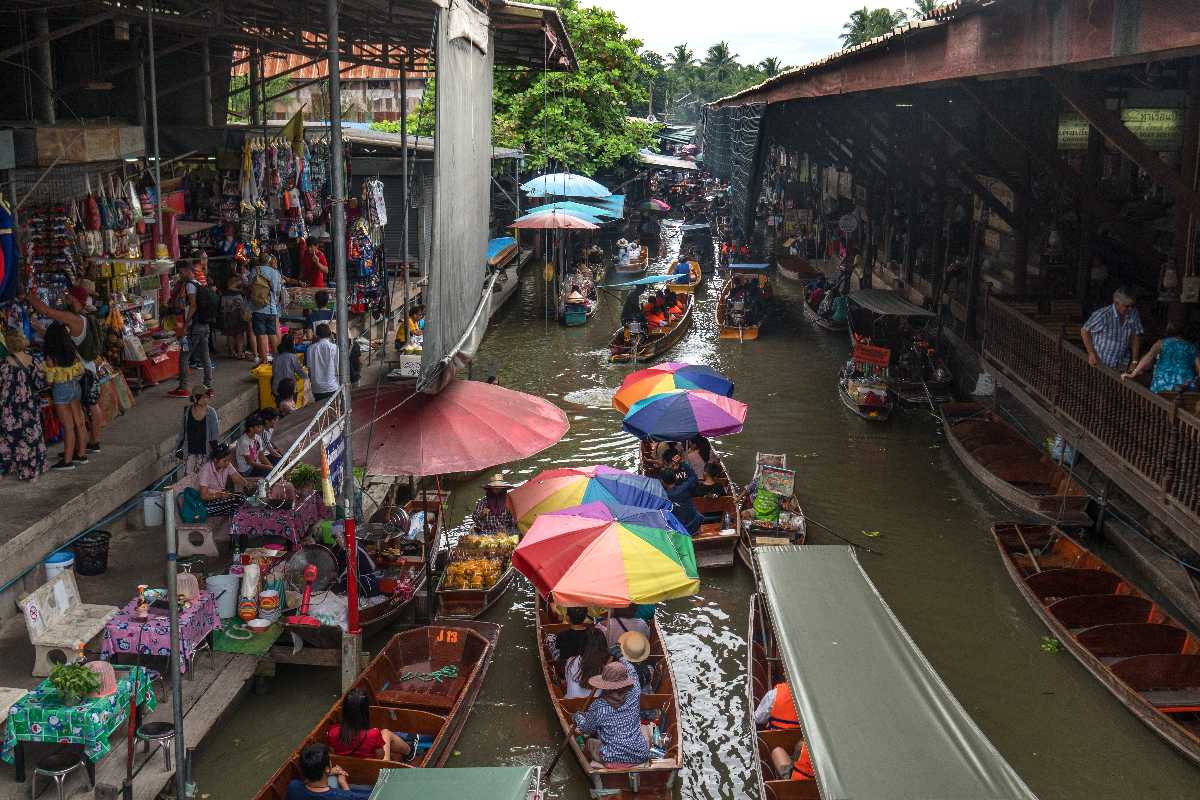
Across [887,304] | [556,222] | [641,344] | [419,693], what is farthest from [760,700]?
[556,222]

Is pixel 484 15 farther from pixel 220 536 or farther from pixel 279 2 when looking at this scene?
pixel 220 536

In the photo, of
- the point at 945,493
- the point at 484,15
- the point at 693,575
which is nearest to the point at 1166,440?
the point at 693,575

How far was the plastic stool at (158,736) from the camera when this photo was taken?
7.65 metres

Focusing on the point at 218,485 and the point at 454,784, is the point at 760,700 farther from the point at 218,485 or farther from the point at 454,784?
the point at 218,485

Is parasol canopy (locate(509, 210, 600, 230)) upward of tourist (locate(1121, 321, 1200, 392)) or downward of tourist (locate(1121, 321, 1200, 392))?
upward

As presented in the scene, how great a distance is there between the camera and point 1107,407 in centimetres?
1162

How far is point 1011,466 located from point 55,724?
476 inches

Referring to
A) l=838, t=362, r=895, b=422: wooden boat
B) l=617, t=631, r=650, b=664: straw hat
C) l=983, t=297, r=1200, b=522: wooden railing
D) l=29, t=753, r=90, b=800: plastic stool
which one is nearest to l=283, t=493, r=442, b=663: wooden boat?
l=29, t=753, r=90, b=800: plastic stool

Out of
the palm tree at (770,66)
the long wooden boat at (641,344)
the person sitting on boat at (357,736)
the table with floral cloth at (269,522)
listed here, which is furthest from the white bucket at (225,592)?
the palm tree at (770,66)

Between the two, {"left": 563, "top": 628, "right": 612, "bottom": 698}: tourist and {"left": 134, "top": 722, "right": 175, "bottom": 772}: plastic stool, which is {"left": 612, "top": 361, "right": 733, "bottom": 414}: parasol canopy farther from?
{"left": 134, "top": 722, "right": 175, "bottom": 772}: plastic stool

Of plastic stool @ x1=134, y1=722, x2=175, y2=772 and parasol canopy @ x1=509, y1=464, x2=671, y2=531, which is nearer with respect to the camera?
plastic stool @ x1=134, y1=722, x2=175, y2=772

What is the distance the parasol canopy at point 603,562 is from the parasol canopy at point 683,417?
402 cm

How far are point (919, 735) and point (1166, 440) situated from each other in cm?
494

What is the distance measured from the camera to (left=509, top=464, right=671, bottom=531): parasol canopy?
1076 centimetres
